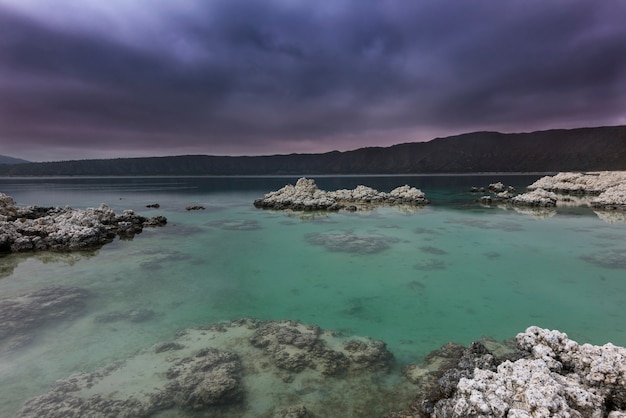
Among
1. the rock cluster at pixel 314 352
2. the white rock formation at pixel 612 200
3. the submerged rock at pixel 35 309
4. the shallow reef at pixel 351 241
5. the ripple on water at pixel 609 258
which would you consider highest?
the white rock formation at pixel 612 200

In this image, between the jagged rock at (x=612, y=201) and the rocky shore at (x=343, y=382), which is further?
the jagged rock at (x=612, y=201)

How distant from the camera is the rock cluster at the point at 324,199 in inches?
1500

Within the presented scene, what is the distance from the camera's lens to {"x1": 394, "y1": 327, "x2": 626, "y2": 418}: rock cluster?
4812 mm

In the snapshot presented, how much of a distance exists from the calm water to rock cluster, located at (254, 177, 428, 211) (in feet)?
45.7

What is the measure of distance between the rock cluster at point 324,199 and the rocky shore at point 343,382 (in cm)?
2916

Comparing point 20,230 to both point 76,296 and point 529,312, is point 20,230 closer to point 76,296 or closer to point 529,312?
point 76,296

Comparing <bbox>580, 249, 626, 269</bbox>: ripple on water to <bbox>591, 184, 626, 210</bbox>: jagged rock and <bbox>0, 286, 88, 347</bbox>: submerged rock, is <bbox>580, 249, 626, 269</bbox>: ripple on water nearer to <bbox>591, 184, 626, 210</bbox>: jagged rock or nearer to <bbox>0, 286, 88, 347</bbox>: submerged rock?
<bbox>0, 286, 88, 347</bbox>: submerged rock

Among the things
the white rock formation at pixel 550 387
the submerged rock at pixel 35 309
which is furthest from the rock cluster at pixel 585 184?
the submerged rock at pixel 35 309

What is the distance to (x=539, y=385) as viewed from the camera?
5.02 m

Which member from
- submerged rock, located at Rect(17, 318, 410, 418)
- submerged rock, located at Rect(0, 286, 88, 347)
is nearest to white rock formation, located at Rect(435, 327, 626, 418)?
submerged rock, located at Rect(17, 318, 410, 418)

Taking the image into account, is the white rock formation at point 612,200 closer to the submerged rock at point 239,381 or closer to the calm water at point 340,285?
the calm water at point 340,285

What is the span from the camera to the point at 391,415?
5.87 m

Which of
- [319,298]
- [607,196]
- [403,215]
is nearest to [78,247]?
[319,298]

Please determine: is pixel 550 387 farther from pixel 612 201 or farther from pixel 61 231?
pixel 612 201
